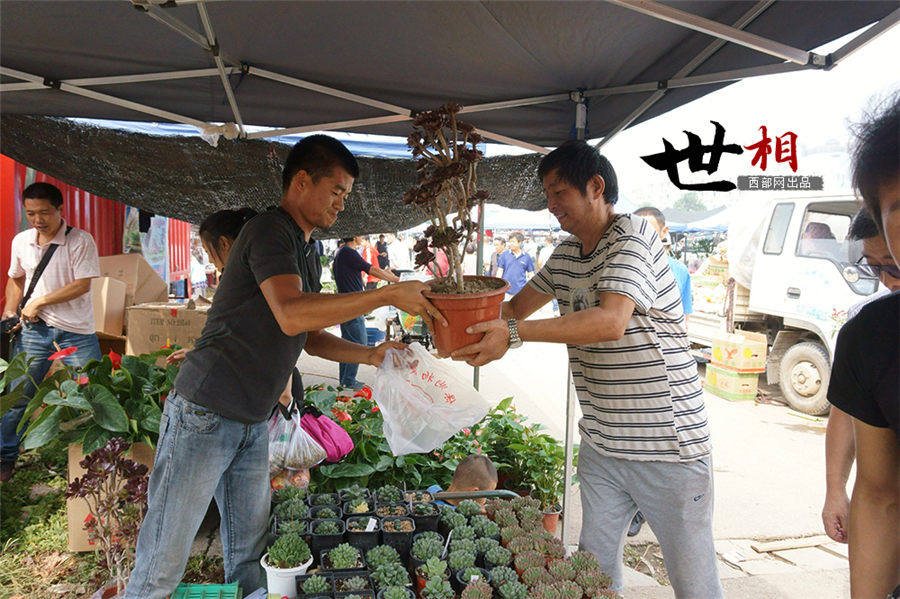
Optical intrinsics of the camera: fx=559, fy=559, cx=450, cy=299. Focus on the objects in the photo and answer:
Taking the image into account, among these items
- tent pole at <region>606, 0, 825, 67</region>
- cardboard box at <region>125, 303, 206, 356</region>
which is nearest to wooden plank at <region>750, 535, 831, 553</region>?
tent pole at <region>606, 0, 825, 67</region>

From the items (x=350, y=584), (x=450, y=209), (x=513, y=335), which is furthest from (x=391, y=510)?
(x=450, y=209)

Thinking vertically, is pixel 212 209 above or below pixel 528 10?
below

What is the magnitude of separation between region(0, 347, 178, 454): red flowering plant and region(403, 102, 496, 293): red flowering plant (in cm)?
214

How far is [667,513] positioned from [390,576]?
0.97m

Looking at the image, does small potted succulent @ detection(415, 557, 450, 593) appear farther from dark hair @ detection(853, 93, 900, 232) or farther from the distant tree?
the distant tree

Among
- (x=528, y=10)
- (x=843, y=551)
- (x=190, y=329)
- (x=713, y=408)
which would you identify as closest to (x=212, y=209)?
(x=190, y=329)

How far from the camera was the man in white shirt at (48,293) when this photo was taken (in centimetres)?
385

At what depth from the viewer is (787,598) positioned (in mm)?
3123

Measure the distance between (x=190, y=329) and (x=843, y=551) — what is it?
16.2ft

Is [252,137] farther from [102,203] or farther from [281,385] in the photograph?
[102,203]

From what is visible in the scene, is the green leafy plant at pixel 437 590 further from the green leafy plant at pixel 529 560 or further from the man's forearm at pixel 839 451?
the man's forearm at pixel 839 451

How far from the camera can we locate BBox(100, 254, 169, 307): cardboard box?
18.3 feet

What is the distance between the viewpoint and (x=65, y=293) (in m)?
3.87

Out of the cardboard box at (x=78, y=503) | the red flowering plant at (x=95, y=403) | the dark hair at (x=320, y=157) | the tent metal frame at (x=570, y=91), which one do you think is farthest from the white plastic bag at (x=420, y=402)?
the cardboard box at (x=78, y=503)
